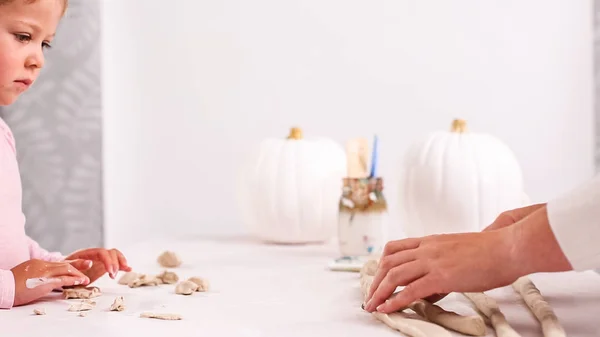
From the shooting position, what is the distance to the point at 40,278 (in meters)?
0.99

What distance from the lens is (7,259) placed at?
1107 millimetres

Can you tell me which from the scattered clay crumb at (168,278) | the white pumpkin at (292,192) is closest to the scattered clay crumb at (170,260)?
the scattered clay crumb at (168,278)

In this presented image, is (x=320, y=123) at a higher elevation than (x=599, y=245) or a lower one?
higher

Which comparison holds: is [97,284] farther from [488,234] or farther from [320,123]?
[320,123]

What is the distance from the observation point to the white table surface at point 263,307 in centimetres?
82

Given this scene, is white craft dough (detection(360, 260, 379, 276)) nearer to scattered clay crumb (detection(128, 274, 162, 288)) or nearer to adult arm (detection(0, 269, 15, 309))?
scattered clay crumb (detection(128, 274, 162, 288))

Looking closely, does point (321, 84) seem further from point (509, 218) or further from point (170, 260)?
point (509, 218)

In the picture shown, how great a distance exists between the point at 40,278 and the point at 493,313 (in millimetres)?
562

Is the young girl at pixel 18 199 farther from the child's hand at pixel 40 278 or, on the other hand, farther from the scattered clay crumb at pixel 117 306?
the scattered clay crumb at pixel 117 306

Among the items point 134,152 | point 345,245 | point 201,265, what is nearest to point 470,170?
point 345,245

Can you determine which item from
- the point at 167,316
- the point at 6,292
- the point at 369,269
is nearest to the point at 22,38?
the point at 6,292

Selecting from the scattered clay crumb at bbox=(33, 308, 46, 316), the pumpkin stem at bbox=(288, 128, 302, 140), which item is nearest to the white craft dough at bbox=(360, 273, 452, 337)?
the scattered clay crumb at bbox=(33, 308, 46, 316)

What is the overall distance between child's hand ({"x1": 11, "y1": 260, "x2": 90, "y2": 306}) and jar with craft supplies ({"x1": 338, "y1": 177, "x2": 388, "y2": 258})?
0.59 meters

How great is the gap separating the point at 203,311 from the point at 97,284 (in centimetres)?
30
